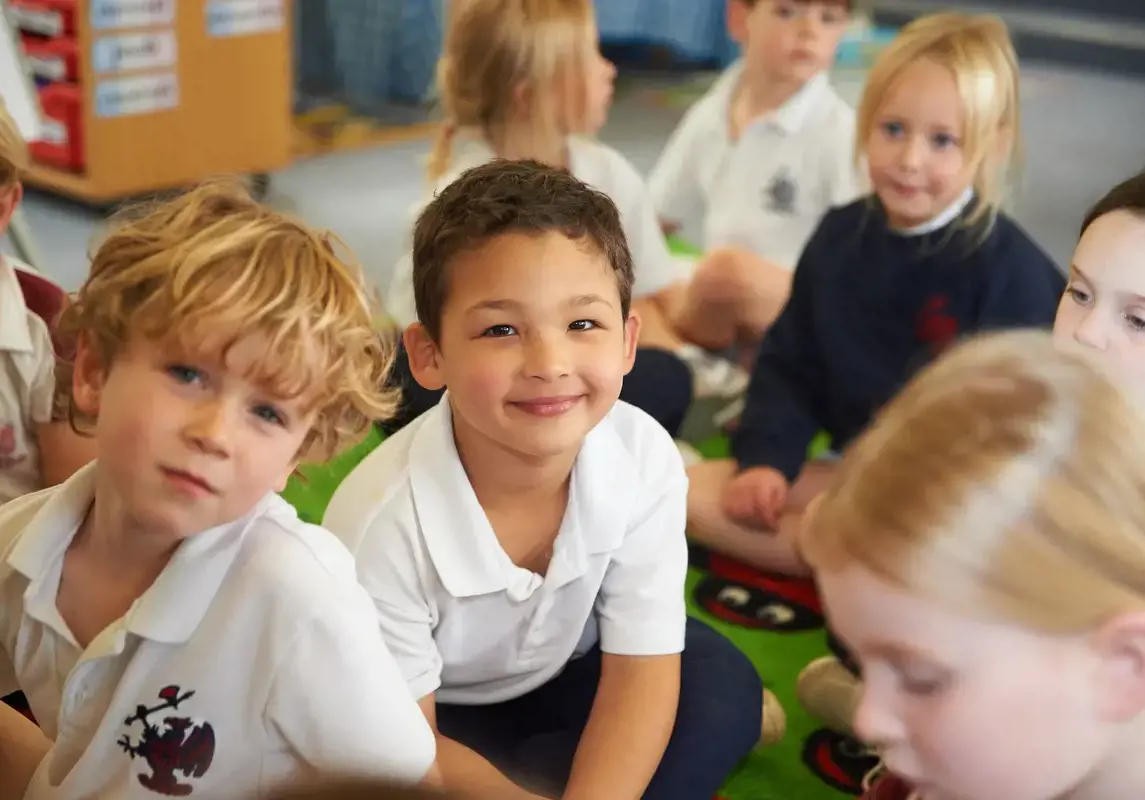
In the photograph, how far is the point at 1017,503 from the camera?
24.8 inches

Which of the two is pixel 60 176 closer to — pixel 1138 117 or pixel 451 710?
pixel 451 710

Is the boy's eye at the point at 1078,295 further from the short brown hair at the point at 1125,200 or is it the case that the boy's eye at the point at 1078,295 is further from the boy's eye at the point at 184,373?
the boy's eye at the point at 184,373

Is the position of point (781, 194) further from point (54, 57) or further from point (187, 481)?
point (54, 57)

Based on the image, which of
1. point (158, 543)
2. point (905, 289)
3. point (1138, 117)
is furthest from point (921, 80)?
point (1138, 117)

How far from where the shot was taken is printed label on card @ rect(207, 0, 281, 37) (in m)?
2.64

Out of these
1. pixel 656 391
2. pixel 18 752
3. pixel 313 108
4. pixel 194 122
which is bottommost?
pixel 313 108

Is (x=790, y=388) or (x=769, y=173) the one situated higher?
(x=769, y=173)

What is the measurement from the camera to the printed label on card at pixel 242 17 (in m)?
2.64

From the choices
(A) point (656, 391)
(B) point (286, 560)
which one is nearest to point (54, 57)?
(A) point (656, 391)

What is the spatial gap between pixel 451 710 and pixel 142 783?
32 cm

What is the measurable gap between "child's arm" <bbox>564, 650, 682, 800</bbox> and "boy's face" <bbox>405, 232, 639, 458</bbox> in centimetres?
20

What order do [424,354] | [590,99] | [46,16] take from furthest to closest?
[46,16], [590,99], [424,354]

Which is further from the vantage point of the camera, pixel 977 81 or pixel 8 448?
pixel 977 81

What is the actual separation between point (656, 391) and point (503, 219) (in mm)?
705
